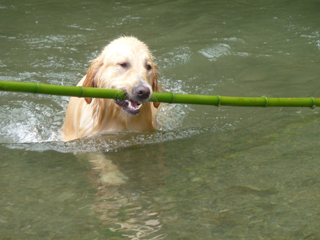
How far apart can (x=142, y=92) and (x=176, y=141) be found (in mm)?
857

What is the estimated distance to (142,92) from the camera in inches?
183

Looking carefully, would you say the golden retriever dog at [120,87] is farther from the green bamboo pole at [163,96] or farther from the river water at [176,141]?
the green bamboo pole at [163,96]

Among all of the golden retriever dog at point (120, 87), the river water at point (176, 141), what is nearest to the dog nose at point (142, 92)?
the golden retriever dog at point (120, 87)

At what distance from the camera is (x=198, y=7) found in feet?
37.9

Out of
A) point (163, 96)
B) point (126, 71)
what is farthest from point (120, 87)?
point (163, 96)

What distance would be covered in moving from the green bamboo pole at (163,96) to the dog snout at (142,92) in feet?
0.23

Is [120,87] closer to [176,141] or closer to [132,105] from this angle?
[132,105]

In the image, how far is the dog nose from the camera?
464 centimetres

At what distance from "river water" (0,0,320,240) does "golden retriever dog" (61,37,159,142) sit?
21 centimetres

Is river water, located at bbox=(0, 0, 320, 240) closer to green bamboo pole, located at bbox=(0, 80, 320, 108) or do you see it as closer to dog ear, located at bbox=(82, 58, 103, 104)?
green bamboo pole, located at bbox=(0, 80, 320, 108)

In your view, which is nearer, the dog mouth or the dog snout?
the dog snout

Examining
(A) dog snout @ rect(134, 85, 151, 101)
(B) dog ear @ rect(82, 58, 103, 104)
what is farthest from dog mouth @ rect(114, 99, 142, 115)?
(B) dog ear @ rect(82, 58, 103, 104)

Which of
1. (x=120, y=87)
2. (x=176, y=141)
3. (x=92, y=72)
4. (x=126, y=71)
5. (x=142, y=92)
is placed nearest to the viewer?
(x=142, y=92)

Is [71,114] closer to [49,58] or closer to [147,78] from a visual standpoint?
[147,78]
